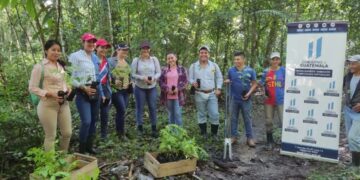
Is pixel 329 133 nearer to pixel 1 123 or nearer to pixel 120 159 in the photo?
pixel 120 159

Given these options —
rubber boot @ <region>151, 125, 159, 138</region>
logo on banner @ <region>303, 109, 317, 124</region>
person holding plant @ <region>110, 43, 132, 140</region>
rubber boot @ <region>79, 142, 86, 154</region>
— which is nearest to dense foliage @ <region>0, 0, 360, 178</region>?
rubber boot @ <region>79, 142, 86, 154</region>

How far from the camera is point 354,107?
5281 millimetres

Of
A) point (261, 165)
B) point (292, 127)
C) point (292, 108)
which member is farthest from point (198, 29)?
point (261, 165)

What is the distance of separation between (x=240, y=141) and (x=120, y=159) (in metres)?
2.77

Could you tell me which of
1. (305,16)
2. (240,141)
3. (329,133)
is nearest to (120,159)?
(240,141)

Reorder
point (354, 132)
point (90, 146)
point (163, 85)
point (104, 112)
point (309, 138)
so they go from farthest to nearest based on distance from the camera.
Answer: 1. point (163, 85)
2. point (104, 112)
3. point (309, 138)
4. point (90, 146)
5. point (354, 132)

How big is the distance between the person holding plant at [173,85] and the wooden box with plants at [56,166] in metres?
2.42

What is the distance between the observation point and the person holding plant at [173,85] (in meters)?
6.60

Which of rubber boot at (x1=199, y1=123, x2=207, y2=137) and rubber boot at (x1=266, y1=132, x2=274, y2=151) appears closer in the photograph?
rubber boot at (x1=266, y1=132, x2=274, y2=151)

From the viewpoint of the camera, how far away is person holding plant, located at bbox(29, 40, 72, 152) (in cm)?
449

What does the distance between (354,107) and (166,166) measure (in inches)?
119

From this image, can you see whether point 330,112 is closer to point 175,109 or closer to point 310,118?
point 310,118

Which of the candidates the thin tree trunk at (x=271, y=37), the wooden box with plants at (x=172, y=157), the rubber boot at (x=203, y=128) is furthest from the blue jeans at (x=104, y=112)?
the thin tree trunk at (x=271, y=37)

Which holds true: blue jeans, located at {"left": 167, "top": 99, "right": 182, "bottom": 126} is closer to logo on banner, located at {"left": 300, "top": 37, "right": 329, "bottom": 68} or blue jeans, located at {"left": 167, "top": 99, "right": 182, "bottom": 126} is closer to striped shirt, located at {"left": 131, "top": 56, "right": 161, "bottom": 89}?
striped shirt, located at {"left": 131, "top": 56, "right": 161, "bottom": 89}
